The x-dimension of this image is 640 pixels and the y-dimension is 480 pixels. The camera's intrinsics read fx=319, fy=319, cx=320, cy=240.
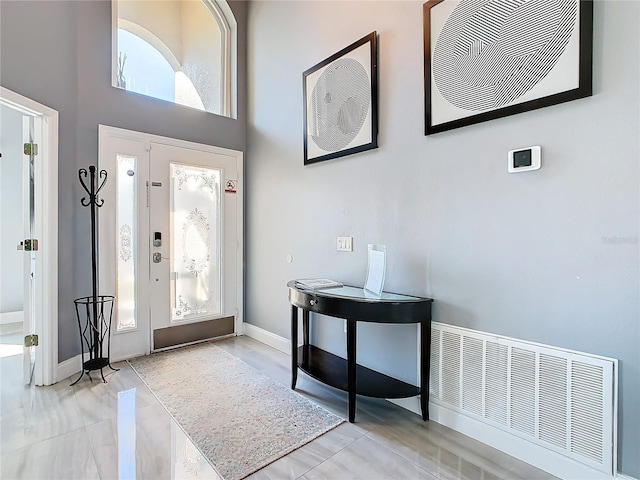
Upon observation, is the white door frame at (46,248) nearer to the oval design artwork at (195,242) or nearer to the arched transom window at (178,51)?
the arched transom window at (178,51)

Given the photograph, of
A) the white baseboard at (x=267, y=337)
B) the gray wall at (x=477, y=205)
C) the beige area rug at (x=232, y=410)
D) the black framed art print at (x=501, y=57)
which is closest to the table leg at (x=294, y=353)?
the beige area rug at (x=232, y=410)

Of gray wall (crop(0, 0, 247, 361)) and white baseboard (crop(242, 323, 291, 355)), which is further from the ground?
gray wall (crop(0, 0, 247, 361))

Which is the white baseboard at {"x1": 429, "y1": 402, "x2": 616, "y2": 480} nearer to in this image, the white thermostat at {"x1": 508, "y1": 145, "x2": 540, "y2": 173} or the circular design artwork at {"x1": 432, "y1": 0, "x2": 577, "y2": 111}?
the white thermostat at {"x1": 508, "y1": 145, "x2": 540, "y2": 173}

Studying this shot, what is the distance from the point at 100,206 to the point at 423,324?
2.99 metres

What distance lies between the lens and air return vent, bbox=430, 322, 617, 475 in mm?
1470

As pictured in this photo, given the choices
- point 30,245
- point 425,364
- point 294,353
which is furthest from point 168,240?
point 425,364

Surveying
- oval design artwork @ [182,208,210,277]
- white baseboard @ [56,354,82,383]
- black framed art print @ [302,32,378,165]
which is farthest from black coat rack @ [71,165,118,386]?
black framed art print @ [302,32,378,165]

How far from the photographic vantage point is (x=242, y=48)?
3975 mm

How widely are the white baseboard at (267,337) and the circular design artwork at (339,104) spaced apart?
80.5 inches

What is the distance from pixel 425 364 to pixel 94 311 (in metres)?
2.76

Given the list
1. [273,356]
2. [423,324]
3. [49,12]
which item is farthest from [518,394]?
[49,12]

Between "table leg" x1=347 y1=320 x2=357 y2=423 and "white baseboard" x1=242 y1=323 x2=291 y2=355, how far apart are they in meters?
1.34

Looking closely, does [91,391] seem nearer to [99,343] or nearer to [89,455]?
[99,343]

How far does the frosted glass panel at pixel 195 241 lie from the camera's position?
3.48m
